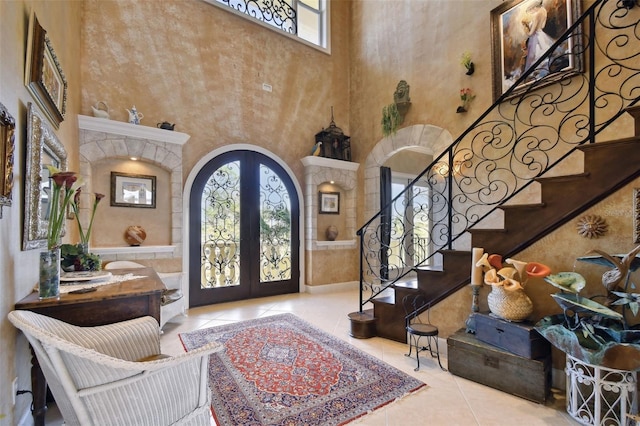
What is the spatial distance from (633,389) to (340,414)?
1692mm

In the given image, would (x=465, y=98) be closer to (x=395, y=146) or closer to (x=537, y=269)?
(x=395, y=146)

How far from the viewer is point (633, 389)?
165 cm

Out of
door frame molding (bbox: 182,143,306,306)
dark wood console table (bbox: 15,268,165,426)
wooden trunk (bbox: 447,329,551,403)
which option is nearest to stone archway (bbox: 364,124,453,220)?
door frame molding (bbox: 182,143,306,306)

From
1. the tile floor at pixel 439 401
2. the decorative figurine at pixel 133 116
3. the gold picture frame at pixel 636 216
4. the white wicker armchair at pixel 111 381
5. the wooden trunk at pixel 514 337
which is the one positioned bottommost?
the tile floor at pixel 439 401

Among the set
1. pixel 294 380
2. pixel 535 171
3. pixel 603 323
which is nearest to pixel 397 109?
pixel 535 171

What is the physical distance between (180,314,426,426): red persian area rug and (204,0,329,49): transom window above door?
17.1 ft

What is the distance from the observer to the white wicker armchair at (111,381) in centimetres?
112

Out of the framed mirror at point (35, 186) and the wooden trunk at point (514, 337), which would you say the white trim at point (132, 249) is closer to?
the framed mirror at point (35, 186)

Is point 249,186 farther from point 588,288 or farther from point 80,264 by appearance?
point 588,288

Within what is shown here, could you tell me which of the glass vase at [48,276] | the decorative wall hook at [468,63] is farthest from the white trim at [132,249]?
the decorative wall hook at [468,63]

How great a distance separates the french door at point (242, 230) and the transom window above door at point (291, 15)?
2.48 meters

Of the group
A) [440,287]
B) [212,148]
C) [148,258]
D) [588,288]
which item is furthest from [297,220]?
[588,288]

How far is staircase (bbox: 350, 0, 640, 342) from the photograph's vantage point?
2057 millimetres

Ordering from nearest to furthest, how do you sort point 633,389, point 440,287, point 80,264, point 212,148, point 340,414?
point 633,389 → point 340,414 → point 80,264 → point 440,287 → point 212,148
